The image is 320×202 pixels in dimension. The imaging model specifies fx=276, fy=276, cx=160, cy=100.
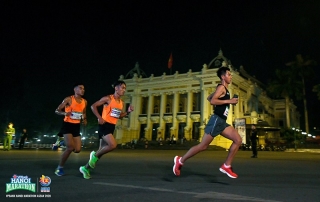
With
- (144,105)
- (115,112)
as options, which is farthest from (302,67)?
(115,112)

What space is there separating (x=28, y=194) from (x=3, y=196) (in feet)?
0.94

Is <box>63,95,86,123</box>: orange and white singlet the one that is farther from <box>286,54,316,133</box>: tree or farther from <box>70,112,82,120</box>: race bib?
<box>286,54,316,133</box>: tree

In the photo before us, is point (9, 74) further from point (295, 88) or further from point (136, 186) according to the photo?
point (295, 88)

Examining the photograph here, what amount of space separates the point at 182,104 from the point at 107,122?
4576cm

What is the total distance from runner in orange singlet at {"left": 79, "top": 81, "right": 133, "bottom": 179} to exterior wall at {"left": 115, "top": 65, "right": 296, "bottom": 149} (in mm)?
36945

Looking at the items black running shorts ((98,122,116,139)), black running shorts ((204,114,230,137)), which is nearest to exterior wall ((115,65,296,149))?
black running shorts ((98,122,116,139))

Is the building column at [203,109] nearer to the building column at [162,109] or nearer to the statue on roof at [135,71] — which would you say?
the building column at [162,109]

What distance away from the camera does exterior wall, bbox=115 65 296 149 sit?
144ft

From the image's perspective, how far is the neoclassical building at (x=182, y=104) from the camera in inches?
1719

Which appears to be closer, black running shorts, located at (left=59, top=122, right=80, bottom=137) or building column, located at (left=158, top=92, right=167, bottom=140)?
black running shorts, located at (left=59, top=122, right=80, bottom=137)

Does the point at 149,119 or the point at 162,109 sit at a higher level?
the point at 162,109

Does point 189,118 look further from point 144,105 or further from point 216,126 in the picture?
point 216,126

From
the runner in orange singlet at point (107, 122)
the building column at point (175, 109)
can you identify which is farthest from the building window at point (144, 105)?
the runner in orange singlet at point (107, 122)

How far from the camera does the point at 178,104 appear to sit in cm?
4825
